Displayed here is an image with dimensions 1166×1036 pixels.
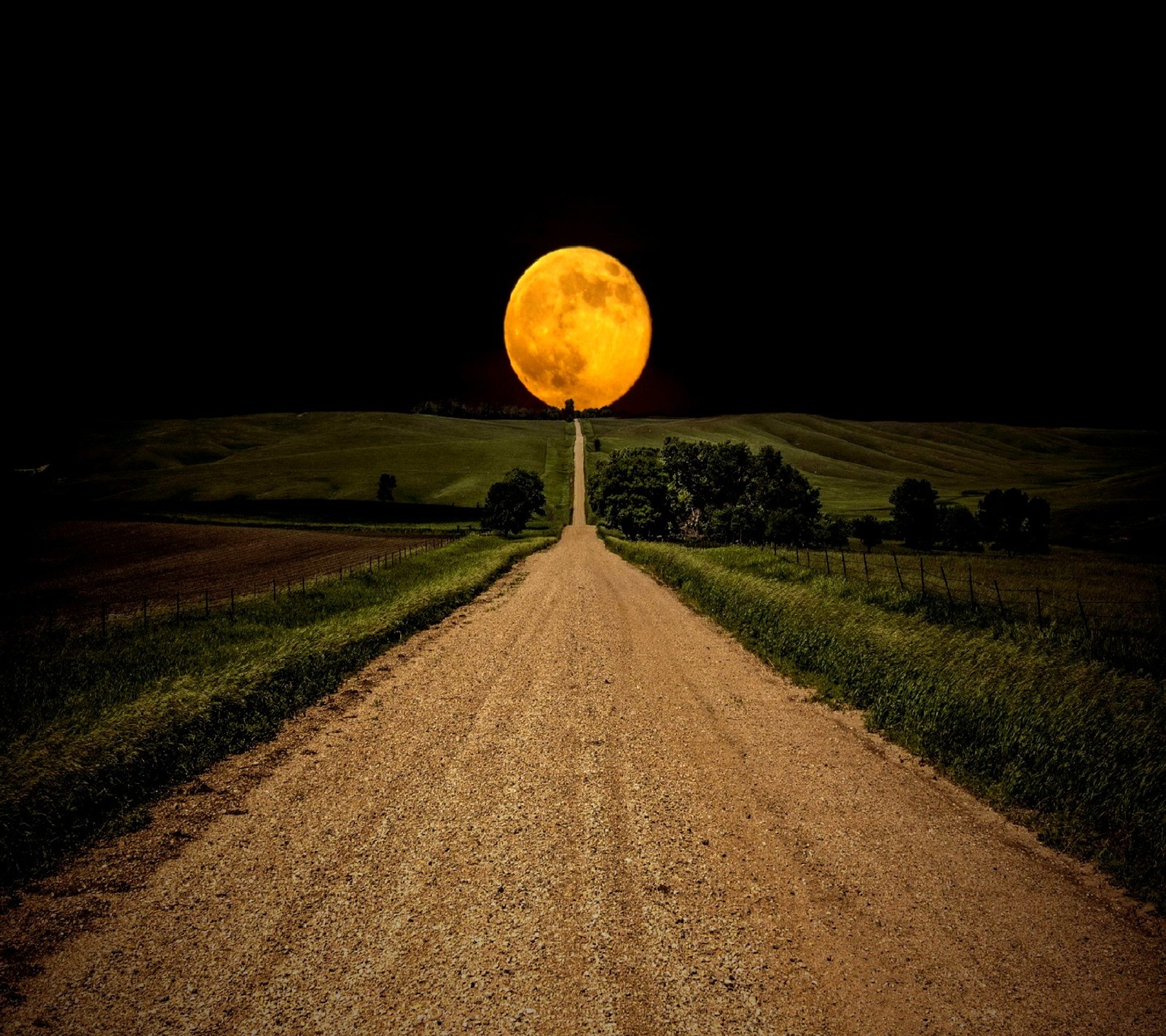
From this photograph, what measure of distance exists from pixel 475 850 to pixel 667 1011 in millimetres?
3212

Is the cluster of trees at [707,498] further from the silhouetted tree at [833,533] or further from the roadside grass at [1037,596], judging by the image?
the roadside grass at [1037,596]

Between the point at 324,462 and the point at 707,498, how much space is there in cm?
9230

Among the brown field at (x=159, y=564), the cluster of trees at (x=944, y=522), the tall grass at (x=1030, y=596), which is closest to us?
the tall grass at (x=1030, y=596)

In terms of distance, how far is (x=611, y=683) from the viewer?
1395 centimetres

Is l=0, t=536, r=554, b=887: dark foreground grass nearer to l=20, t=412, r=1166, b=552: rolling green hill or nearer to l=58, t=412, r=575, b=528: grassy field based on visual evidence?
l=58, t=412, r=575, b=528: grassy field

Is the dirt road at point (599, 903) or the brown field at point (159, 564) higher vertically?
the dirt road at point (599, 903)

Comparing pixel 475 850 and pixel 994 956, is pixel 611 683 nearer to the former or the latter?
pixel 475 850

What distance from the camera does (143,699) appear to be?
10.8 meters

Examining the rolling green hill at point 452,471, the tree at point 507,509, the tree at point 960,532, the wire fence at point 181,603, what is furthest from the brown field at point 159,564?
the tree at point 960,532

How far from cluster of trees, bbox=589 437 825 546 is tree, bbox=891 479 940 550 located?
11.1 meters

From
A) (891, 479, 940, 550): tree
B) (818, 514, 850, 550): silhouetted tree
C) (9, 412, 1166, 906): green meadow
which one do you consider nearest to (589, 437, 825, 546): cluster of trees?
(818, 514, 850, 550): silhouetted tree

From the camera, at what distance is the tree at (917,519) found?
249 feet

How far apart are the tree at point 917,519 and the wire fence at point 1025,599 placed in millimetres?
33927

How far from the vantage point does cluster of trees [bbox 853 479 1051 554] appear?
74.5 meters
